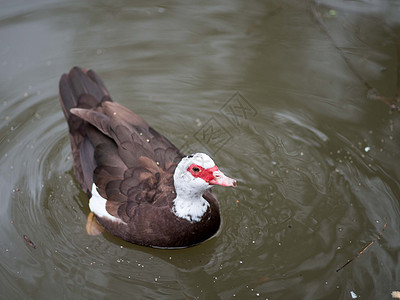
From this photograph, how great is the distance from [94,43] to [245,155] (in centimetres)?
295

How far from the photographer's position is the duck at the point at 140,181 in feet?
13.7

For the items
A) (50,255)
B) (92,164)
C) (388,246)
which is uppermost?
(92,164)

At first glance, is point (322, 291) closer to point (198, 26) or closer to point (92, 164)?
point (92, 164)

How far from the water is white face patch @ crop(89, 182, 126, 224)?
0.22 meters

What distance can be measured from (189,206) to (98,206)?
92 cm

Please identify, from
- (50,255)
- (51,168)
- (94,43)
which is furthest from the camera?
(94,43)

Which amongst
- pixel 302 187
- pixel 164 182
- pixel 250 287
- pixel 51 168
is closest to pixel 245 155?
pixel 302 187

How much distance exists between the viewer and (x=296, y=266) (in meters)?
4.38

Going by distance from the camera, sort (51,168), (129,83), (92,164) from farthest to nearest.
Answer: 1. (129,83)
2. (51,168)
3. (92,164)

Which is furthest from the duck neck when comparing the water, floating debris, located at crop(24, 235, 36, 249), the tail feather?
the tail feather

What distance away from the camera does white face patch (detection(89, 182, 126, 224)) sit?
14.8ft

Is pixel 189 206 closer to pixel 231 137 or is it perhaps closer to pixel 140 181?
pixel 140 181

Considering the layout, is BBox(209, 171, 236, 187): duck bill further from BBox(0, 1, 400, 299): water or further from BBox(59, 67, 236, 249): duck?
BBox(0, 1, 400, 299): water

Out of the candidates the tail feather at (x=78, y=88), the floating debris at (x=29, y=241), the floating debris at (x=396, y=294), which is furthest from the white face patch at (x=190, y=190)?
the floating debris at (x=396, y=294)
